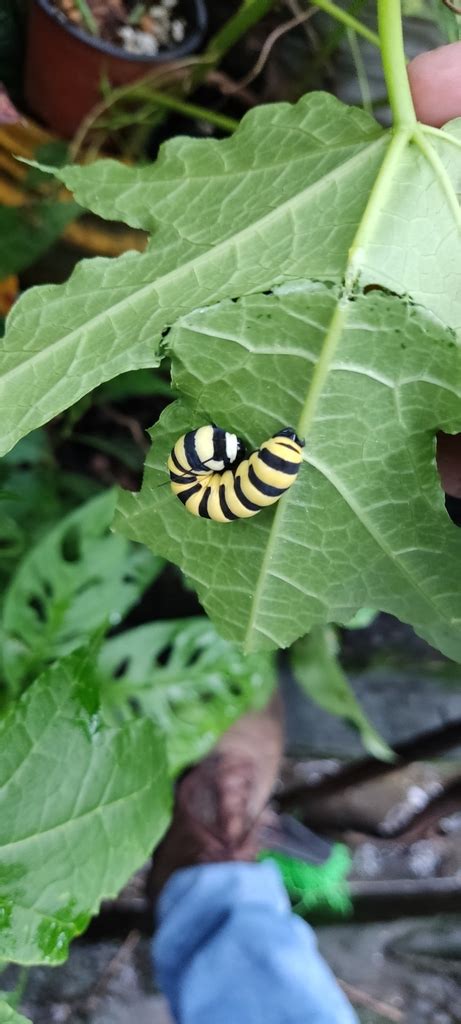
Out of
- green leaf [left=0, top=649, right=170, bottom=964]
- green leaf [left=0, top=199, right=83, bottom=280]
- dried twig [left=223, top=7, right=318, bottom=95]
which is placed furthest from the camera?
green leaf [left=0, top=199, right=83, bottom=280]

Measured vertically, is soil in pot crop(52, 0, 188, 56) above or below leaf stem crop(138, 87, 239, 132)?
above

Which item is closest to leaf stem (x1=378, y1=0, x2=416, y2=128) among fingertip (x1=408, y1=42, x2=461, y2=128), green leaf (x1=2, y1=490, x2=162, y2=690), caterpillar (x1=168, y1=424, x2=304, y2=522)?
fingertip (x1=408, y1=42, x2=461, y2=128)

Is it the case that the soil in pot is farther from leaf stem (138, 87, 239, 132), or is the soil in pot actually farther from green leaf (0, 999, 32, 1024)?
green leaf (0, 999, 32, 1024)

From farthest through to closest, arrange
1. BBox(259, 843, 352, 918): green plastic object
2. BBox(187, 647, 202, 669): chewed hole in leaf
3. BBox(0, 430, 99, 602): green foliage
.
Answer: BBox(259, 843, 352, 918): green plastic object
BBox(187, 647, 202, 669): chewed hole in leaf
BBox(0, 430, 99, 602): green foliage

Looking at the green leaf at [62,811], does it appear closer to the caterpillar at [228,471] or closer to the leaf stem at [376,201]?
the caterpillar at [228,471]

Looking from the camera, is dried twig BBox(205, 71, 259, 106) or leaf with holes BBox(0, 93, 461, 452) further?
dried twig BBox(205, 71, 259, 106)

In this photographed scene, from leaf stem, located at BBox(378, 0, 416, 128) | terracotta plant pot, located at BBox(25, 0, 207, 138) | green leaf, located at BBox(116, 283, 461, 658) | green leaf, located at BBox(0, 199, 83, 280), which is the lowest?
green leaf, located at BBox(116, 283, 461, 658)

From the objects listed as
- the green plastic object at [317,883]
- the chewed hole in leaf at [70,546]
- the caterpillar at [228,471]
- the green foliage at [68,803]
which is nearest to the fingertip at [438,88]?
the caterpillar at [228,471]
